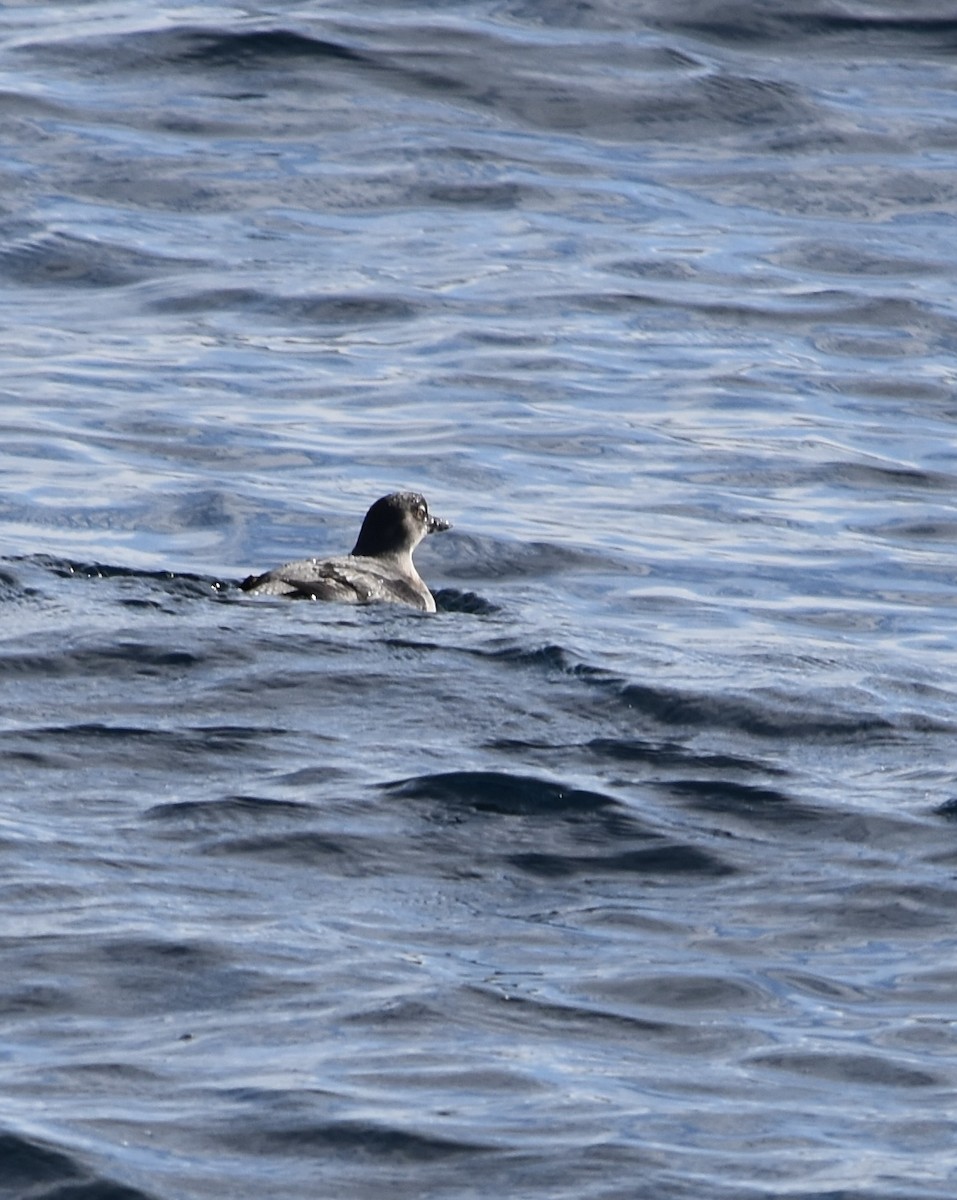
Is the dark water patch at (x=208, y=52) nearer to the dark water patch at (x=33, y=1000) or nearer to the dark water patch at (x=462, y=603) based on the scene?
the dark water patch at (x=462, y=603)

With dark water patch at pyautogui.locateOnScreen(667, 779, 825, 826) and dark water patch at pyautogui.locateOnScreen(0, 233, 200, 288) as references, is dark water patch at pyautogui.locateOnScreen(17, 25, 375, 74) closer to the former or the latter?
dark water patch at pyautogui.locateOnScreen(0, 233, 200, 288)

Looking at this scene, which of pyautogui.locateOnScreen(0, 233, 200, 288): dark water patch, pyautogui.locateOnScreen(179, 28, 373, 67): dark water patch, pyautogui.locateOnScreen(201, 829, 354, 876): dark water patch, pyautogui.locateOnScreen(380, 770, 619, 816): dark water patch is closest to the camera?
pyautogui.locateOnScreen(201, 829, 354, 876): dark water patch

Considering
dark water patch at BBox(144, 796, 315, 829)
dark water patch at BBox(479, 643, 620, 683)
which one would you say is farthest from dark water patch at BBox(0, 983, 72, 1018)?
dark water patch at BBox(479, 643, 620, 683)

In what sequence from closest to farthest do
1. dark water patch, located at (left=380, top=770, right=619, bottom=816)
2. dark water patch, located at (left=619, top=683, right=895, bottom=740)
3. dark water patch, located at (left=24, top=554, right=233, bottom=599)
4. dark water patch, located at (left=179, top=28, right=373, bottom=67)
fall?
dark water patch, located at (left=380, top=770, right=619, bottom=816) < dark water patch, located at (left=619, top=683, right=895, bottom=740) < dark water patch, located at (left=24, top=554, right=233, bottom=599) < dark water patch, located at (left=179, top=28, right=373, bottom=67)

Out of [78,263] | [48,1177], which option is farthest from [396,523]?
[78,263]

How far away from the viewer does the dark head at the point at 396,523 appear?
1224 centimetres

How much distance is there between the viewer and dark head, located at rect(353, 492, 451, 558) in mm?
12242

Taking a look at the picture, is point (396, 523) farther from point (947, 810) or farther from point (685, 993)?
point (685, 993)

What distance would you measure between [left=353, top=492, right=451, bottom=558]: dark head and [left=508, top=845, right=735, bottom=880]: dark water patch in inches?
182

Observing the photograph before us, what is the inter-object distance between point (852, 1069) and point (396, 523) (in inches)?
256

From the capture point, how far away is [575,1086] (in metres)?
6.00

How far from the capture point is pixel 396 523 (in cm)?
1241

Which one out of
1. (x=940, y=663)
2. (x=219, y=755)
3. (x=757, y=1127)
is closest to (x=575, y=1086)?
(x=757, y=1127)

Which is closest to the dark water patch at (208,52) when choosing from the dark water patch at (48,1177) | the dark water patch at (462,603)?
the dark water patch at (462,603)
